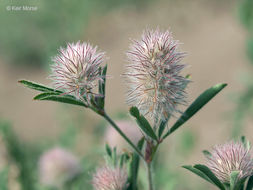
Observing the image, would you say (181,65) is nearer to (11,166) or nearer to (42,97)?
(42,97)

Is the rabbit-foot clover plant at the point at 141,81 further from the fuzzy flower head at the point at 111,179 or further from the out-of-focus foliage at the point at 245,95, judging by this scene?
the out-of-focus foliage at the point at 245,95

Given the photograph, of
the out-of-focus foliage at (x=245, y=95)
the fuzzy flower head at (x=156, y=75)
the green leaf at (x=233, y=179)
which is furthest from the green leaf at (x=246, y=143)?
the out-of-focus foliage at (x=245, y=95)

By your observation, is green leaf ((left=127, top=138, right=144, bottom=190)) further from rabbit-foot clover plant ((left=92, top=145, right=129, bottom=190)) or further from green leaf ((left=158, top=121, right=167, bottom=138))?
green leaf ((left=158, top=121, right=167, bottom=138))

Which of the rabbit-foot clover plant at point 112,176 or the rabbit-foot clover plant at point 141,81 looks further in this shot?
the rabbit-foot clover plant at point 112,176

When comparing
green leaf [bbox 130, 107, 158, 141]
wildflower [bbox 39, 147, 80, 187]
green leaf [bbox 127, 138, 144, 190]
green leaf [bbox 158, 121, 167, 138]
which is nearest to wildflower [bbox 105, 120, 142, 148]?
wildflower [bbox 39, 147, 80, 187]

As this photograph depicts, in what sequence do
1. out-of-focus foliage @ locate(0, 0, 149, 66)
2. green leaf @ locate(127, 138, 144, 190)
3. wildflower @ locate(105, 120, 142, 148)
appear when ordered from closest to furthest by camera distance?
green leaf @ locate(127, 138, 144, 190) → wildflower @ locate(105, 120, 142, 148) → out-of-focus foliage @ locate(0, 0, 149, 66)

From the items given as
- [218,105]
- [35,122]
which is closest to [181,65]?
[218,105]

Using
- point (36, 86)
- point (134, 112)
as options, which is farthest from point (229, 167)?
point (36, 86)
